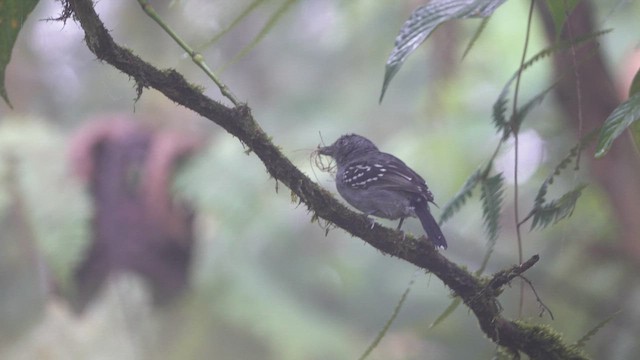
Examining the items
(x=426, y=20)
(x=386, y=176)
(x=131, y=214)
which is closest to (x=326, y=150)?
(x=386, y=176)

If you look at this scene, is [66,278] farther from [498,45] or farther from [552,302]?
[498,45]

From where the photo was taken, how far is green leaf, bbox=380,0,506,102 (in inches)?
32.7

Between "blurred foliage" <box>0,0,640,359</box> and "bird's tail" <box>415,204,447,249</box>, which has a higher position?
"blurred foliage" <box>0,0,640,359</box>

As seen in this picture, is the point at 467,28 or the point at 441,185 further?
the point at 467,28

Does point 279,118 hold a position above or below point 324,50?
below

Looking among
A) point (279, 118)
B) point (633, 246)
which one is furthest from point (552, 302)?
point (279, 118)

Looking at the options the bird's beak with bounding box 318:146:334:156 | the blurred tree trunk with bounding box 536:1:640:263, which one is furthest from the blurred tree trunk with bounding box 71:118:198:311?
the blurred tree trunk with bounding box 536:1:640:263

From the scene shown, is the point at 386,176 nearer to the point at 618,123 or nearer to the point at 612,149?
the point at 612,149

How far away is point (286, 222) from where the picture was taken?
8.73ft

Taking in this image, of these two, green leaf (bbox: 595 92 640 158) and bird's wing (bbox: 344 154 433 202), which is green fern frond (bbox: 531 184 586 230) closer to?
green leaf (bbox: 595 92 640 158)

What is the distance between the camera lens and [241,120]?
948mm

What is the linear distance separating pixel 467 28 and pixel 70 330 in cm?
193

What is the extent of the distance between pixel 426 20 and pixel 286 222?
6.00ft

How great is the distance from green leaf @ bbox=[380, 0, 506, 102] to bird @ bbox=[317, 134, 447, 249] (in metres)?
0.72
